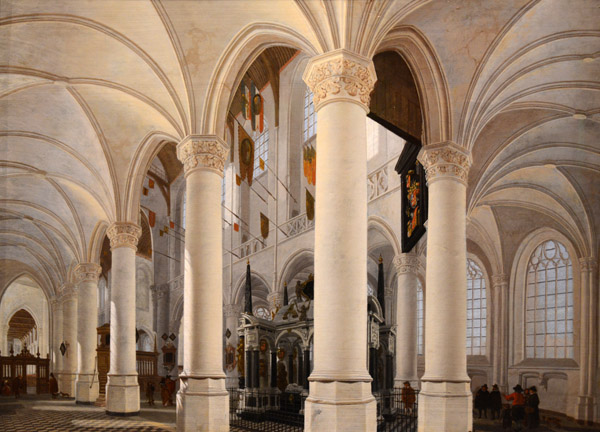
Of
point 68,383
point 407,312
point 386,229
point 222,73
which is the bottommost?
point 68,383

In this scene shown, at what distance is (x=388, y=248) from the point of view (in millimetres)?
22641

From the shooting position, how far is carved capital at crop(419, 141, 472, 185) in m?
11.0

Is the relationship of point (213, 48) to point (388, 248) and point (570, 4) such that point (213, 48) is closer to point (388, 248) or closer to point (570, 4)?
point (570, 4)

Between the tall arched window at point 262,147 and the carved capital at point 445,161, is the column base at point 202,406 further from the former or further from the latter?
the tall arched window at point 262,147

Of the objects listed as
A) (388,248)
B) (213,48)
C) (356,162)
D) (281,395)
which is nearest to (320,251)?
(356,162)

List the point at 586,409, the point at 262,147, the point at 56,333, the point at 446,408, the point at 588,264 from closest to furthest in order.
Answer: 1. the point at 446,408
2. the point at 586,409
3. the point at 588,264
4. the point at 262,147
5. the point at 56,333

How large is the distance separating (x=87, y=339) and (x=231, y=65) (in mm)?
13400

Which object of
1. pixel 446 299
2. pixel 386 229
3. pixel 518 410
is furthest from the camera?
pixel 386 229

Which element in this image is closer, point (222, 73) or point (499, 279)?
point (222, 73)

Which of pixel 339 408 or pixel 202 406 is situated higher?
pixel 339 408

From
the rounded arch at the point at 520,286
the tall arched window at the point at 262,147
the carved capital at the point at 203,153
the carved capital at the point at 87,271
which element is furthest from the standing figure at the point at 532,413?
the tall arched window at the point at 262,147

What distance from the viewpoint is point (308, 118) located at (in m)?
23.8

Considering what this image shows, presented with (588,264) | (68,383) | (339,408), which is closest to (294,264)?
(588,264)

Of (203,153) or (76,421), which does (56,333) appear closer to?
(76,421)
